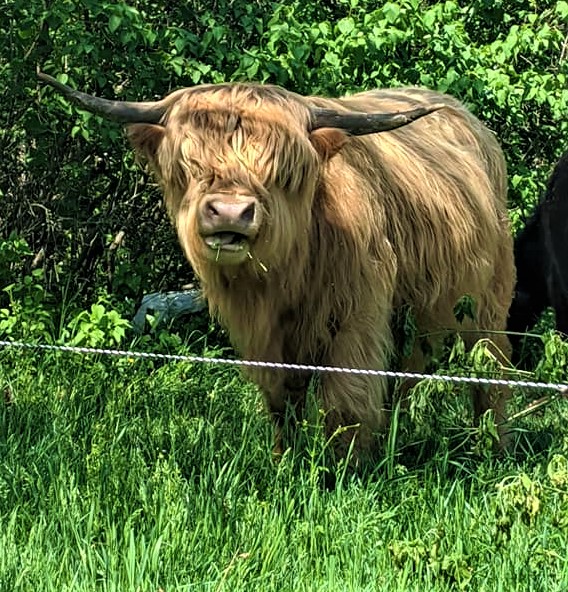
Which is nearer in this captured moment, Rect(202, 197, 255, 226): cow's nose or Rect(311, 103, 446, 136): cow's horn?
Rect(202, 197, 255, 226): cow's nose

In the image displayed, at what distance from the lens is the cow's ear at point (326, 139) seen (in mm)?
4227

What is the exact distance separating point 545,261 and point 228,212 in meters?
3.48

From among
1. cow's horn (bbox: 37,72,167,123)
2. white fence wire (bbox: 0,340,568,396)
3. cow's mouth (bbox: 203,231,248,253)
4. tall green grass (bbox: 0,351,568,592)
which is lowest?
tall green grass (bbox: 0,351,568,592)

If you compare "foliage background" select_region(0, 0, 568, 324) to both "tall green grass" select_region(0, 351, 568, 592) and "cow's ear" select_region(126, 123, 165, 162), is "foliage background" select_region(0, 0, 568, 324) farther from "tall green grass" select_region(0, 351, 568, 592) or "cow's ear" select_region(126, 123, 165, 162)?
"tall green grass" select_region(0, 351, 568, 592)

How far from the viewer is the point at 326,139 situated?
13.9 feet

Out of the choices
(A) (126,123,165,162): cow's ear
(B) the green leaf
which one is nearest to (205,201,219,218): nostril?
(A) (126,123,165,162): cow's ear

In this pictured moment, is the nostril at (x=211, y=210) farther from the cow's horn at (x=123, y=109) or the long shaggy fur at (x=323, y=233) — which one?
the cow's horn at (x=123, y=109)

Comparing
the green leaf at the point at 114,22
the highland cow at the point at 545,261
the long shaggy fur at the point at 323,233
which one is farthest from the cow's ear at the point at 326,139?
the highland cow at the point at 545,261

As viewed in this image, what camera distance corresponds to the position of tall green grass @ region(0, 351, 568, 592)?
308cm

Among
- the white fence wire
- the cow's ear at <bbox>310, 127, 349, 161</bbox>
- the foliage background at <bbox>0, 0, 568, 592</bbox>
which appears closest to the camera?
the white fence wire

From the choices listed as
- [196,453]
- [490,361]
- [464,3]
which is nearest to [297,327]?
[196,453]

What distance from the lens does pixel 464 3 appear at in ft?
24.0

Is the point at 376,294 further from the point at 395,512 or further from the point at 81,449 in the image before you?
the point at 81,449

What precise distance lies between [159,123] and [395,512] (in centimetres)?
175
